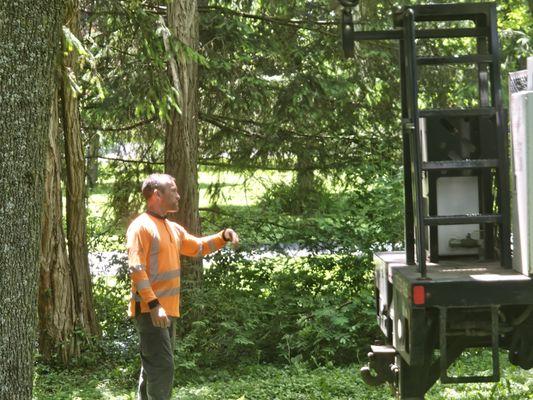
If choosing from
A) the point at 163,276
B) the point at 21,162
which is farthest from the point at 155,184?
the point at 21,162

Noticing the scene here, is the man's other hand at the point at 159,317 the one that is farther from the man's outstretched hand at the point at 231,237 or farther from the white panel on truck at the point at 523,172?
the white panel on truck at the point at 523,172

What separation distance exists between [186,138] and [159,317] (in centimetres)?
609

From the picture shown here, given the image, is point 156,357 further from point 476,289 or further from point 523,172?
point 523,172

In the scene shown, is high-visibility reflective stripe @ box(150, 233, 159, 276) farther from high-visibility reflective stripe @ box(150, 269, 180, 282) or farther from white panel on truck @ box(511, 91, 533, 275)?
white panel on truck @ box(511, 91, 533, 275)

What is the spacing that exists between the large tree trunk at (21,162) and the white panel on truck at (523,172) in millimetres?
2920

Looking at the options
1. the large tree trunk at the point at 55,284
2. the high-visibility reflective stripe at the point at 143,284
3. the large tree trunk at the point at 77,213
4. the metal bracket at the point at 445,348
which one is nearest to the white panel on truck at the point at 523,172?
the metal bracket at the point at 445,348

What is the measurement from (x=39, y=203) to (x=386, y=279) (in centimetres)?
312

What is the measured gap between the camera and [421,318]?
5754mm

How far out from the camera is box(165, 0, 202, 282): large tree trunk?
40.6 feet

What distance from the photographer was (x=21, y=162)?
15.6ft

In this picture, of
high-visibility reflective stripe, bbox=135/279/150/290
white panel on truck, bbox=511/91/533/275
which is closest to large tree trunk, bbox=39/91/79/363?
high-visibility reflective stripe, bbox=135/279/150/290

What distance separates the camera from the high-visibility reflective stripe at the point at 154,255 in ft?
23.5

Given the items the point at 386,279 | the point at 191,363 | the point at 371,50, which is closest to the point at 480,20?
the point at 386,279

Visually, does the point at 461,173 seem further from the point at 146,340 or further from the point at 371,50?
the point at 371,50
